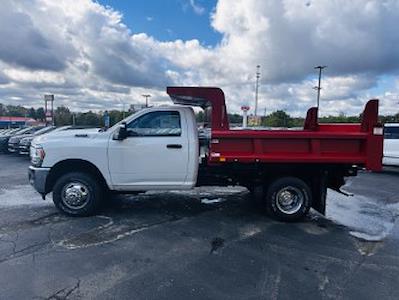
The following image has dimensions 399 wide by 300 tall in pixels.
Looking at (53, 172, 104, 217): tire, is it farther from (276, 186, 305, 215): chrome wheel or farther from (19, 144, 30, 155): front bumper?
(19, 144, 30, 155): front bumper

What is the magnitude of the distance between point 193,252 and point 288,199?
91.9 inches

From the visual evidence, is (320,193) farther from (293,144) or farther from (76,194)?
(76,194)

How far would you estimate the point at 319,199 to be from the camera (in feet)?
19.8

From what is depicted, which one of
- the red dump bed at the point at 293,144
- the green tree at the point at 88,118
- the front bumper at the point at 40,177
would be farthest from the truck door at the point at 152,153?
the green tree at the point at 88,118

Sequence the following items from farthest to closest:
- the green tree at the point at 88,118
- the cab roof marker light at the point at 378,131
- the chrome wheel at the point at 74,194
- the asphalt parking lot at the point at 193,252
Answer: the green tree at the point at 88,118
the chrome wheel at the point at 74,194
the cab roof marker light at the point at 378,131
the asphalt parking lot at the point at 193,252

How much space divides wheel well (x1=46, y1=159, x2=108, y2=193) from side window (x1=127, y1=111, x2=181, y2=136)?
1016 millimetres

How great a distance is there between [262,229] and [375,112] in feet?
9.19

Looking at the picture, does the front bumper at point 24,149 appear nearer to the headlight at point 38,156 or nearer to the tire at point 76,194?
the headlight at point 38,156

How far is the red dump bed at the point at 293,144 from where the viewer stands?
222 inches

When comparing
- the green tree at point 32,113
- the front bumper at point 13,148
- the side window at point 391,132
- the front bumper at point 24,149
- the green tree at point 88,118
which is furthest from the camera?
the green tree at point 32,113

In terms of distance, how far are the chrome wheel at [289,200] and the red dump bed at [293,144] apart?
603 millimetres

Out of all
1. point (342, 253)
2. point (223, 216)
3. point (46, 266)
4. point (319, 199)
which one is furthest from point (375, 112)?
point (46, 266)

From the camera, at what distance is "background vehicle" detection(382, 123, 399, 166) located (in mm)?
12000

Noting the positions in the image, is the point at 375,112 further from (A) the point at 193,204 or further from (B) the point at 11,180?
(B) the point at 11,180
